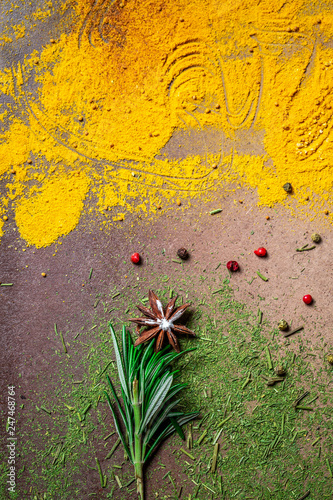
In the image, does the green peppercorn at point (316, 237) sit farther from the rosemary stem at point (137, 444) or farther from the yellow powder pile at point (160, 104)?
the rosemary stem at point (137, 444)

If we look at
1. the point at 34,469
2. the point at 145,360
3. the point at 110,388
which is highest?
the point at 145,360

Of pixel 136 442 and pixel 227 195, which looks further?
pixel 227 195

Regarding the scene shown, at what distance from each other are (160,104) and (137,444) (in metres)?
2.20

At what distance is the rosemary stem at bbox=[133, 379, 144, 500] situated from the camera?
7.50 ft

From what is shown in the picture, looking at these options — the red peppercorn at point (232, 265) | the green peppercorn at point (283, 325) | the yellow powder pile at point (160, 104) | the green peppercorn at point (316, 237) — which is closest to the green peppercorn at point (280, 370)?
the green peppercorn at point (283, 325)

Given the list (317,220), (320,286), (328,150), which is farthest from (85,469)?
(328,150)

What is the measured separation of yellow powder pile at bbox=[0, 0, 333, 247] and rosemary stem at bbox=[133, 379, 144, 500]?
1.16 m

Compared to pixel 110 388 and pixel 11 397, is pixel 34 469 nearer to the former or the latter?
pixel 11 397

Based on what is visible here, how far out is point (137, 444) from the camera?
7.76 ft

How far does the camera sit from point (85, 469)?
252cm

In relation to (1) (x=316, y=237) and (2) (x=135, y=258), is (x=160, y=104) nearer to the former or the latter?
(2) (x=135, y=258)

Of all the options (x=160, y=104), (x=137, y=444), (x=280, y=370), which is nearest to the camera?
(x=137, y=444)

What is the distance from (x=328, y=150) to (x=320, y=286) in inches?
35.9

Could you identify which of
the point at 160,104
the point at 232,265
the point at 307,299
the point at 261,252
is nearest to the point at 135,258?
the point at 232,265
